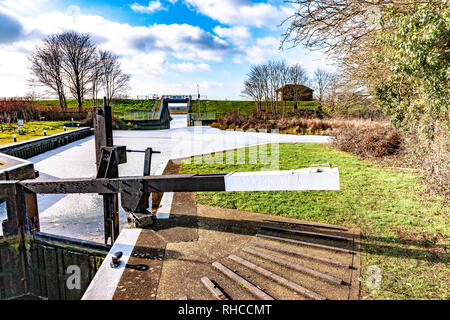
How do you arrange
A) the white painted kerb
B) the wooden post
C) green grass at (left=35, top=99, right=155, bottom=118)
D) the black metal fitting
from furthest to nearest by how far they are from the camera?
1. green grass at (left=35, top=99, right=155, bottom=118)
2. the wooden post
3. the white painted kerb
4. the black metal fitting

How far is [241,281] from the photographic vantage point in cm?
290

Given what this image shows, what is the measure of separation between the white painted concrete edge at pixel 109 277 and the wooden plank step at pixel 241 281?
108cm

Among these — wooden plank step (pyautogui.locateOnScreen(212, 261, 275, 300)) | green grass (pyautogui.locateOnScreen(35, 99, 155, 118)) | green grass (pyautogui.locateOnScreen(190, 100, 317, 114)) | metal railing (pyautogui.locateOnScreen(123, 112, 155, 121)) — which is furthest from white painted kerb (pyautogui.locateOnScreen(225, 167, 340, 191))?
green grass (pyautogui.locateOnScreen(35, 99, 155, 118))

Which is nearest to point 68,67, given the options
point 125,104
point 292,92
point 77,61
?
point 77,61

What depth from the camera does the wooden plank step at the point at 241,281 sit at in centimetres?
267

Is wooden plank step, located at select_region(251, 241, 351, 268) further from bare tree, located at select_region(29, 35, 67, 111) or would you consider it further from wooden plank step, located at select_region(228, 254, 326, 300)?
bare tree, located at select_region(29, 35, 67, 111)

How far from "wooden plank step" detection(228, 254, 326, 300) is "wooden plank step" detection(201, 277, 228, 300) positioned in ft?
1.71

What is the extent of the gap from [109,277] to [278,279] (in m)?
1.81

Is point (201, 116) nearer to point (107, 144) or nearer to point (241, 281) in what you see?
point (107, 144)

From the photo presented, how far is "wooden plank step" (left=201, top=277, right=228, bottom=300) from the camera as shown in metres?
2.65

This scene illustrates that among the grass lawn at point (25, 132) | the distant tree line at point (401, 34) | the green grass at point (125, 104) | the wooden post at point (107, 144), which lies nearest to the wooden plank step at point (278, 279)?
the wooden post at point (107, 144)

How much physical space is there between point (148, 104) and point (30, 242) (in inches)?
1681

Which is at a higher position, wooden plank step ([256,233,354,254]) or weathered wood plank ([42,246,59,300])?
wooden plank step ([256,233,354,254])

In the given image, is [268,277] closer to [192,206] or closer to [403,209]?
[192,206]
